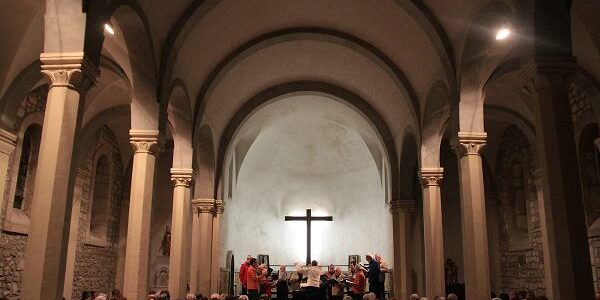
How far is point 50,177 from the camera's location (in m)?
6.15

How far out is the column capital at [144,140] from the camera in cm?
1014

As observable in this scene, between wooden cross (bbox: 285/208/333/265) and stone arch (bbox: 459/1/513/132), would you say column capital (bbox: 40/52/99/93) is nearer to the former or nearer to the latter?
stone arch (bbox: 459/1/513/132)

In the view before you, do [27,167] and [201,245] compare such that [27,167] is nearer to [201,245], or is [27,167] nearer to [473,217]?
[201,245]

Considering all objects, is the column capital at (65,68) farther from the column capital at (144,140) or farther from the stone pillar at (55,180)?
the column capital at (144,140)

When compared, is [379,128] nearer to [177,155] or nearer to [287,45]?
[287,45]

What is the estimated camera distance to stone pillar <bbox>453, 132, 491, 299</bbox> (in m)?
9.24

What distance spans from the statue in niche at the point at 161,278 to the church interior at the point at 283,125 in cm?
8

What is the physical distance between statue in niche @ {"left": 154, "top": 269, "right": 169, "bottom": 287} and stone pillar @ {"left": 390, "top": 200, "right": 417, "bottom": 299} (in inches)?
346

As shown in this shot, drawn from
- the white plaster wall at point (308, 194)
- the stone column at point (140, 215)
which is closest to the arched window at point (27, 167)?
the stone column at point (140, 215)

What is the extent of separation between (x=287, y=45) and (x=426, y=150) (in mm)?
5127

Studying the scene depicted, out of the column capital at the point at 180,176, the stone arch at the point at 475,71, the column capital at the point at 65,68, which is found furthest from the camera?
the column capital at the point at 180,176

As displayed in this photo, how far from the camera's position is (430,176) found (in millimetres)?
13203

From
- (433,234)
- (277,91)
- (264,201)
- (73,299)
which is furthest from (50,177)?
(264,201)

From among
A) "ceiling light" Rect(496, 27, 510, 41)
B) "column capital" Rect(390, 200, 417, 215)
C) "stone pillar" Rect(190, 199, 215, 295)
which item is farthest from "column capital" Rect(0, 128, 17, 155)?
"column capital" Rect(390, 200, 417, 215)
